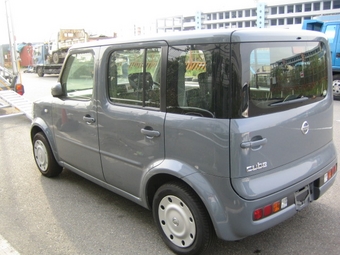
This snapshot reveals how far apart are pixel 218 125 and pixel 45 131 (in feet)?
9.34

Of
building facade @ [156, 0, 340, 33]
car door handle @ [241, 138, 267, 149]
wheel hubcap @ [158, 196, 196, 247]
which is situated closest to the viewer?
car door handle @ [241, 138, 267, 149]

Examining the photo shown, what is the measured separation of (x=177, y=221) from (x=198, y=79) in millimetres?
1176

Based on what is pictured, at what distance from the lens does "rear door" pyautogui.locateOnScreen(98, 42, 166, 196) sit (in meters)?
2.83

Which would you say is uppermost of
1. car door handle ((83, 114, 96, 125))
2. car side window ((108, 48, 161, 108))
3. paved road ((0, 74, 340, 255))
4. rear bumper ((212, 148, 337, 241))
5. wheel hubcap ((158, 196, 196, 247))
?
car side window ((108, 48, 161, 108))

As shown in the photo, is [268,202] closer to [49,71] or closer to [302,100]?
[302,100]

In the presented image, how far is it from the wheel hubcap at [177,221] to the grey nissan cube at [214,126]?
0.01 metres

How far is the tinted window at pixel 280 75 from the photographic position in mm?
2328

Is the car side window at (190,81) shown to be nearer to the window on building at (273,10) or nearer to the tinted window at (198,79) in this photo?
the tinted window at (198,79)

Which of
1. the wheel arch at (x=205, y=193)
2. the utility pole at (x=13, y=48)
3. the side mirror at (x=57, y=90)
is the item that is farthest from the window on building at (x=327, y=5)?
the wheel arch at (x=205, y=193)

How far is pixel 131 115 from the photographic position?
303 centimetres

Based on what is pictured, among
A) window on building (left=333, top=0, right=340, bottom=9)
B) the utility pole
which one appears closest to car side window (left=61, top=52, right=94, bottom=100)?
the utility pole

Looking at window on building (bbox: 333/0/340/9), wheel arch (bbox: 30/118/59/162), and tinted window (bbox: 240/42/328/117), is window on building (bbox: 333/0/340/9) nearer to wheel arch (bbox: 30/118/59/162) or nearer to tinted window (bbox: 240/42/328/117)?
tinted window (bbox: 240/42/328/117)

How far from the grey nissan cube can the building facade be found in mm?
55586

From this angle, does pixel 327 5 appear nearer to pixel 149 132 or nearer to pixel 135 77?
pixel 135 77
